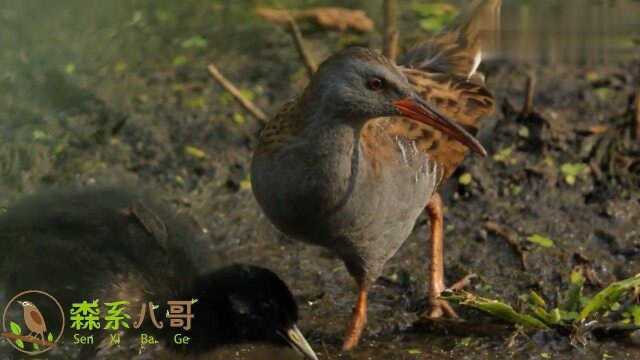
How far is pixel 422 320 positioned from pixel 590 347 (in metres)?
0.85

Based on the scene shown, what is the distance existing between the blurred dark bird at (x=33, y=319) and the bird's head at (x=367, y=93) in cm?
162

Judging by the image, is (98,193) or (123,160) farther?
(123,160)

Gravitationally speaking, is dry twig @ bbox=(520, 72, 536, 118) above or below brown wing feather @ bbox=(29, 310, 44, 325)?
above

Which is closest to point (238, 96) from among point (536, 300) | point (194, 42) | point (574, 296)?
point (194, 42)

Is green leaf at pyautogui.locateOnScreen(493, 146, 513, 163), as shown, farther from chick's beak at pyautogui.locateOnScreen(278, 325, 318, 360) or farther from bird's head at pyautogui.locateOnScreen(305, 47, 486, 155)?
chick's beak at pyautogui.locateOnScreen(278, 325, 318, 360)

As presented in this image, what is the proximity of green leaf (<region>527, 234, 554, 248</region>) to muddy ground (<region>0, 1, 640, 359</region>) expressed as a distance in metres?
0.05

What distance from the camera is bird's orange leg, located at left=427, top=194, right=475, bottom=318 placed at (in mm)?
7023

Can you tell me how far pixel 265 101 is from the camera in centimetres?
885

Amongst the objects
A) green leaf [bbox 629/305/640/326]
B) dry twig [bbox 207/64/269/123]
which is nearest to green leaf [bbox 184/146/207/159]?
dry twig [bbox 207/64/269/123]

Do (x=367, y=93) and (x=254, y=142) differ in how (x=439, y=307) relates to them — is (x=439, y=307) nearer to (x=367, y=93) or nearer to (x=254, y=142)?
(x=367, y=93)

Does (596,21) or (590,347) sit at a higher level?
(596,21)

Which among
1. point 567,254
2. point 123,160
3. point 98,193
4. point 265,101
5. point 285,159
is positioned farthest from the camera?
point 265,101

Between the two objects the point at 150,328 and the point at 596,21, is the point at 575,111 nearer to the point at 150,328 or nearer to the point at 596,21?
the point at 596,21

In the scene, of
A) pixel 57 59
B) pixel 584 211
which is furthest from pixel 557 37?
pixel 57 59
